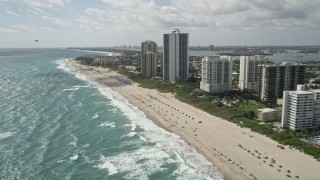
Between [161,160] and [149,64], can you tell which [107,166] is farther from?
[149,64]

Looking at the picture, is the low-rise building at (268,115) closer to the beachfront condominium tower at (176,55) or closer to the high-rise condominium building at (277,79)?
the high-rise condominium building at (277,79)

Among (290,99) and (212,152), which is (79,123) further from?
(290,99)

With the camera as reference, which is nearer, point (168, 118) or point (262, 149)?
point (262, 149)

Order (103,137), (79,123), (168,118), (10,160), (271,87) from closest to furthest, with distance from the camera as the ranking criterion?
(10,160) → (103,137) → (79,123) → (168,118) → (271,87)

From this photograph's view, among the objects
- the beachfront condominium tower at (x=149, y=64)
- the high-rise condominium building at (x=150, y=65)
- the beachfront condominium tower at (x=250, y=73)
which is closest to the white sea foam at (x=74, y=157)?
the beachfront condominium tower at (x=250, y=73)

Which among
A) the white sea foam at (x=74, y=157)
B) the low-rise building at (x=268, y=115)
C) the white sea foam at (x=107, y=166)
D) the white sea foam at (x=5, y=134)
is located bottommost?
the white sea foam at (x=107, y=166)

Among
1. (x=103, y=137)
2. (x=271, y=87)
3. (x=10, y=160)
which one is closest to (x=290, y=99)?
Answer: (x=271, y=87)

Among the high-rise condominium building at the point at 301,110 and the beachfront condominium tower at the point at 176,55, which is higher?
the beachfront condominium tower at the point at 176,55

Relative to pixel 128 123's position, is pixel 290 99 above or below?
above
